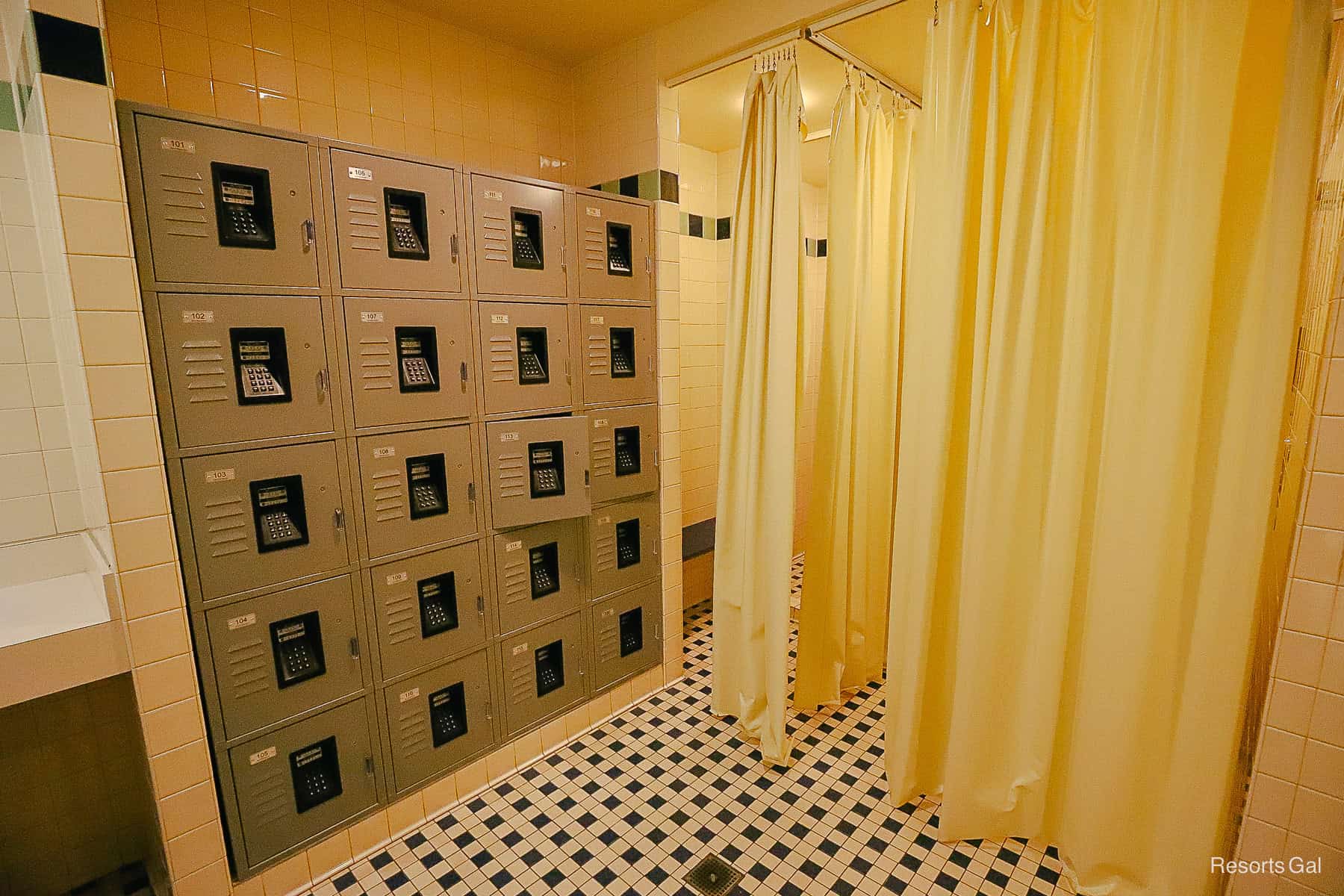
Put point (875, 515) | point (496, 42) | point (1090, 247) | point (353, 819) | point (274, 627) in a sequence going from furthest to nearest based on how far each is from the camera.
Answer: point (875, 515) → point (496, 42) → point (353, 819) → point (274, 627) → point (1090, 247)

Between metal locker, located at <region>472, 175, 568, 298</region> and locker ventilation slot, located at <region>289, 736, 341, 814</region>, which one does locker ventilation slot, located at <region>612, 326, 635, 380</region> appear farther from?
locker ventilation slot, located at <region>289, 736, 341, 814</region>

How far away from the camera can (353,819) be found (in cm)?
196

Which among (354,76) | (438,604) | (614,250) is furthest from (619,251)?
(438,604)

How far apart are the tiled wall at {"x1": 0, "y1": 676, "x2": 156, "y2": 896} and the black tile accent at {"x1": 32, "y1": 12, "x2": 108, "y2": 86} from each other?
Result: 5.17 ft

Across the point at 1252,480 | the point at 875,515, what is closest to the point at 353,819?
the point at 875,515

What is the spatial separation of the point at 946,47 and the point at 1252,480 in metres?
1.46

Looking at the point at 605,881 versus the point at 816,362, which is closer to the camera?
the point at 605,881

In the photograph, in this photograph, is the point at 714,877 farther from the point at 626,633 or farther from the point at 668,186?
the point at 668,186

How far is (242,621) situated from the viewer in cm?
169

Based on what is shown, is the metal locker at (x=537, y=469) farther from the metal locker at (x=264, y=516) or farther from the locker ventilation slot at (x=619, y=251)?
the locker ventilation slot at (x=619, y=251)

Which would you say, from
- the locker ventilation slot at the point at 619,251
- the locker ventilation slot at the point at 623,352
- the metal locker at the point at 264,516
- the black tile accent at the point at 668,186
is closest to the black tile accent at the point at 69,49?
the metal locker at the point at 264,516

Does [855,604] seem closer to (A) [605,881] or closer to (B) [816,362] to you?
(A) [605,881]

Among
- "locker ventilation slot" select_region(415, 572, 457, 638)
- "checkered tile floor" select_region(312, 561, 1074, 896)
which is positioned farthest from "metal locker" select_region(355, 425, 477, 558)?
Answer: "checkered tile floor" select_region(312, 561, 1074, 896)

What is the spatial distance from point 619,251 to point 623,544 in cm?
127
